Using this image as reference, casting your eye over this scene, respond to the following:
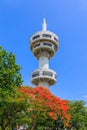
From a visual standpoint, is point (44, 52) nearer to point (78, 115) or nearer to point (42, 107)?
point (78, 115)

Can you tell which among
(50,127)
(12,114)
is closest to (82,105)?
(50,127)

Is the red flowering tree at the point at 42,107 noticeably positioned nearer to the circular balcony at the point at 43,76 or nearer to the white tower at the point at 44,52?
the circular balcony at the point at 43,76

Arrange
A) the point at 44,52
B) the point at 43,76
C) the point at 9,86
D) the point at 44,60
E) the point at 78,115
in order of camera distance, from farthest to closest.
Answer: the point at 44,52 → the point at 44,60 → the point at 43,76 → the point at 78,115 → the point at 9,86

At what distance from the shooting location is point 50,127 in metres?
48.5

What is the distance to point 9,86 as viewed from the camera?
99.0 feet

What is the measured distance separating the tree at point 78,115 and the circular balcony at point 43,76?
103 feet

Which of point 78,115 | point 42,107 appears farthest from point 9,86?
point 78,115

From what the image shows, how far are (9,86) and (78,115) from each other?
78.6ft

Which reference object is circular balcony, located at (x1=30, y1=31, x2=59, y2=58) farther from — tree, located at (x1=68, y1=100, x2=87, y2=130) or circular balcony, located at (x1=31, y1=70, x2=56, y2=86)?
tree, located at (x1=68, y1=100, x2=87, y2=130)

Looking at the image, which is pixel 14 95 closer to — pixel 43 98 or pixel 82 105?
pixel 43 98

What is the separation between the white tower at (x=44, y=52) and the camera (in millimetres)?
85938

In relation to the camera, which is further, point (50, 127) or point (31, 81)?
point (31, 81)

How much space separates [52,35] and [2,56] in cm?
5956

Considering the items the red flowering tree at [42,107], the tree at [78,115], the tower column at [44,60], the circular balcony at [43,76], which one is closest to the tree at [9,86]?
the red flowering tree at [42,107]
